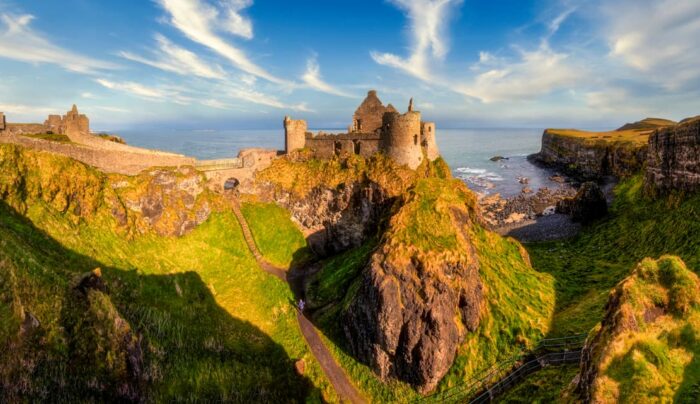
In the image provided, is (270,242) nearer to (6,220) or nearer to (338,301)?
(338,301)

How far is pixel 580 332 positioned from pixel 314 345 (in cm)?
2229

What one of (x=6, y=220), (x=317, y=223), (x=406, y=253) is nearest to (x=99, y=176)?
(x=6, y=220)

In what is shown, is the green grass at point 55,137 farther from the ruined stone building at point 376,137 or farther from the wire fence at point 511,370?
the wire fence at point 511,370

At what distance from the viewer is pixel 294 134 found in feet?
176

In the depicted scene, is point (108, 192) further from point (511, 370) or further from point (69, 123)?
point (511, 370)

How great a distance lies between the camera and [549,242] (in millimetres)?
56406

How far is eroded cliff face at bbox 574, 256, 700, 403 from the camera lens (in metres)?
12.1

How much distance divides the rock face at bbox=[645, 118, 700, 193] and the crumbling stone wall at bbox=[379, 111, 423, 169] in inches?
1287

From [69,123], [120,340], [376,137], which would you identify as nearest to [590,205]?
[376,137]

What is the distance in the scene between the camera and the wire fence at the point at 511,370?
26797 mm

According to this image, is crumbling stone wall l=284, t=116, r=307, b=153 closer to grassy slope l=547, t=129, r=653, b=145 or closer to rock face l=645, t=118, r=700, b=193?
rock face l=645, t=118, r=700, b=193

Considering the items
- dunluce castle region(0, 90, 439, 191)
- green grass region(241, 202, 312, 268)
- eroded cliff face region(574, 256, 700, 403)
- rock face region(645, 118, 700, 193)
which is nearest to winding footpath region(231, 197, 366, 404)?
green grass region(241, 202, 312, 268)

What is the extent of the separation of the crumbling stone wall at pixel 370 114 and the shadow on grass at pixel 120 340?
30659 millimetres

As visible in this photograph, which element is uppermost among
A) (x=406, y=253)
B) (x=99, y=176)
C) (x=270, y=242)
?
(x=99, y=176)
